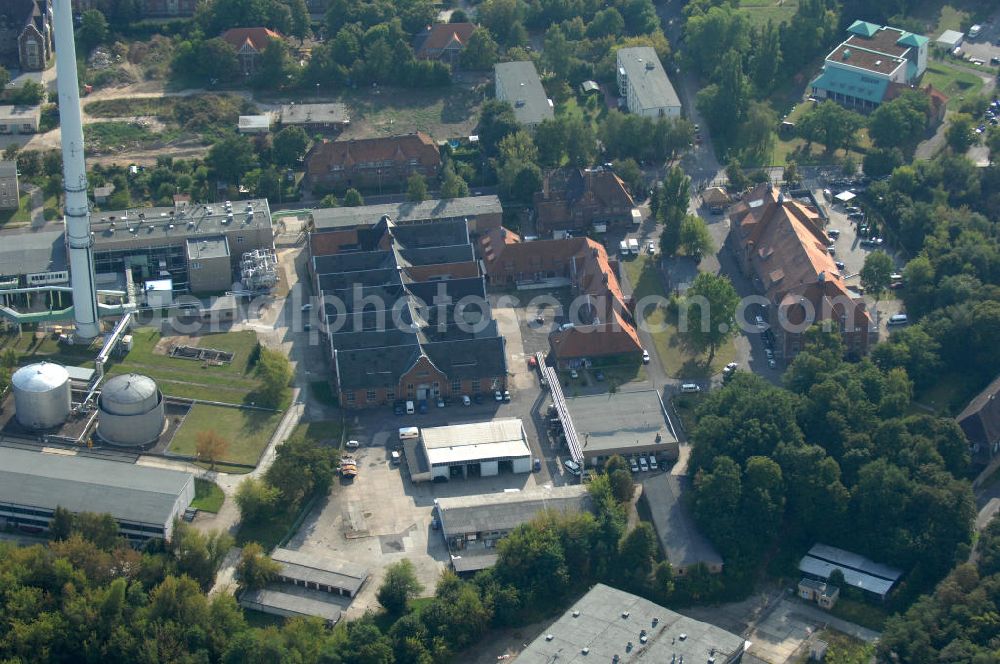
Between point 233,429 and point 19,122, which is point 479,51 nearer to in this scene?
point 19,122

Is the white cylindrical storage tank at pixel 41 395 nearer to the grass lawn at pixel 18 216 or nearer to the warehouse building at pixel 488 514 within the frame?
the grass lawn at pixel 18 216

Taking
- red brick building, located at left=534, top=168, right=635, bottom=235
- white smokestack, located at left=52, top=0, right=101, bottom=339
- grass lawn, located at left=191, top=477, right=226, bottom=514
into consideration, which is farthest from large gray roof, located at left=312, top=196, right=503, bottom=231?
grass lawn, located at left=191, top=477, right=226, bottom=514

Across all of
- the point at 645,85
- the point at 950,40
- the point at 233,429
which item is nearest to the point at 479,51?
the point at 645,85

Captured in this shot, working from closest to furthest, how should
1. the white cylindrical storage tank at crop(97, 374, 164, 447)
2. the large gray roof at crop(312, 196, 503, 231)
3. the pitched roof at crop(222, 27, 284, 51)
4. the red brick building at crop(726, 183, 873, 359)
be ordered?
the white cylindrical storage tank at crop(97, 374, 164, 447)
the red brick building at crop(726, 183, 873, 359)
the large gray roof at crop(312, 196, 503, 231)
the pitched roof at crop(222, 27, 284, 51)

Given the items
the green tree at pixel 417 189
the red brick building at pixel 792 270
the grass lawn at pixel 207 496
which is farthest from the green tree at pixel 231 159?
the red brick building at pixel 792 270

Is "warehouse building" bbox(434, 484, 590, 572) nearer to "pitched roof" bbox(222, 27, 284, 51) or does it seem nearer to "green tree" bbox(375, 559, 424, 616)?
"green tree" bbox(375, 559, 424, 616)
